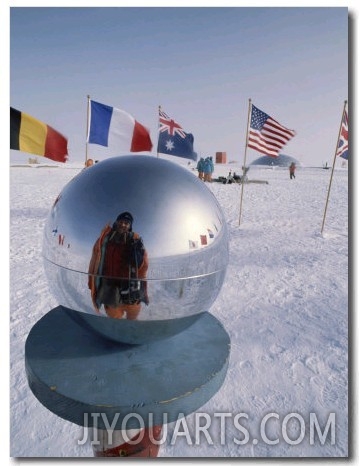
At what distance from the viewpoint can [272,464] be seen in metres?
3.16

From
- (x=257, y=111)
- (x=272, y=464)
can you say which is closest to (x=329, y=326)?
(x=272, y=464)

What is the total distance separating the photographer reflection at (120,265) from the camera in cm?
204

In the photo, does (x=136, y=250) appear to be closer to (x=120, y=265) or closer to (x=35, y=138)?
(x=120, y=265)

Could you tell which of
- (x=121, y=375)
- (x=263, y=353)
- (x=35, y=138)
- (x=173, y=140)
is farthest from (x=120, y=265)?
(x=173, y=140)

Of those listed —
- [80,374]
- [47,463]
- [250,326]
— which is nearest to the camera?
[80,374]

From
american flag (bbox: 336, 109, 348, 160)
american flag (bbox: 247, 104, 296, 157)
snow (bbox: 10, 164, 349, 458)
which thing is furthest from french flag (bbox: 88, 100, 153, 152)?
american flag (bbox: 336, 109, 348, 160)

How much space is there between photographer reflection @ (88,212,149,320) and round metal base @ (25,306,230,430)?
0.53m

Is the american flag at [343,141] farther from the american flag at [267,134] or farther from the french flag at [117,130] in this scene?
the french flag at [117,130]

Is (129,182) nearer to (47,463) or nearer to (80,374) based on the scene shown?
(80,374)

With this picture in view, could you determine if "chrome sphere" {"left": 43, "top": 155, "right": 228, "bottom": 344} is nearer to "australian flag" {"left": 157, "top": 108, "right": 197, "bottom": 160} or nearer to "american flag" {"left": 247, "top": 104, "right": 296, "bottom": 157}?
"australian flag" {"left": 157, "top": 108, "right": 197, "bottom": 160}

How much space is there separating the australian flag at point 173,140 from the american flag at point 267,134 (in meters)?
2.21

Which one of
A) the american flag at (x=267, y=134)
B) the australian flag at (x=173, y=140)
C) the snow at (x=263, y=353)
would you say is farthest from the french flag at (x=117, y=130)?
the american flag at (x=267, y=134)

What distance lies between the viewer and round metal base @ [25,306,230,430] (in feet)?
6.67

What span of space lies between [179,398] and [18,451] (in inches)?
82.6
